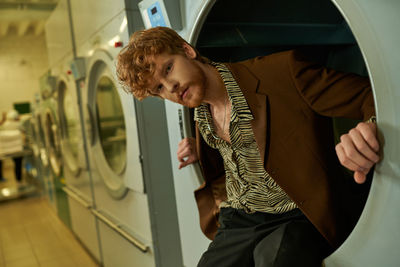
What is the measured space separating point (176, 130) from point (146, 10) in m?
0.48

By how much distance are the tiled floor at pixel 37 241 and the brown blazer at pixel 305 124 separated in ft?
7.66

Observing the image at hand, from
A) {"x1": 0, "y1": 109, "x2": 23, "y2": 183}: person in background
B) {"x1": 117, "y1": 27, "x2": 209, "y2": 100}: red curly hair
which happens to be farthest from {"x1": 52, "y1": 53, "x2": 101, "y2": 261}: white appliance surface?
{"x1": 0, "y1": 109, "x2": 23, "y2": 183}: person in background

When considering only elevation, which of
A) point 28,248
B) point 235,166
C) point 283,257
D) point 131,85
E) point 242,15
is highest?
point 242,15

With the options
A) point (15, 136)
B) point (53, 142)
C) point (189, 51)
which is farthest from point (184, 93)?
point (15, 136)

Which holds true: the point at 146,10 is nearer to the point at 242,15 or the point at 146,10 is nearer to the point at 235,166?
the point at 242,15

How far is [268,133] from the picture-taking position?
3.18 feet

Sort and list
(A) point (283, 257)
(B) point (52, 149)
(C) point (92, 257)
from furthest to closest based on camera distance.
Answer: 1. (B) point (52, 149)
2. (C) point (92, 257)
3. (A) point (283, 257)

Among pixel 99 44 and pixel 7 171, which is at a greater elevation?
pixel 99 44

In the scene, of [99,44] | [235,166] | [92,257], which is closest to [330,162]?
[235,166]

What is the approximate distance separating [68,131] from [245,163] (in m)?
2.47

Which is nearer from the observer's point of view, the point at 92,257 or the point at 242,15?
the point at 242,15

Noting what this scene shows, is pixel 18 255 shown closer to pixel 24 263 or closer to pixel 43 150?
pixel 24 263

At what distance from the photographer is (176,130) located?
1438mm

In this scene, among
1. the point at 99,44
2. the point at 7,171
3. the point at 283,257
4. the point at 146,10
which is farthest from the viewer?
the point at 7,171
